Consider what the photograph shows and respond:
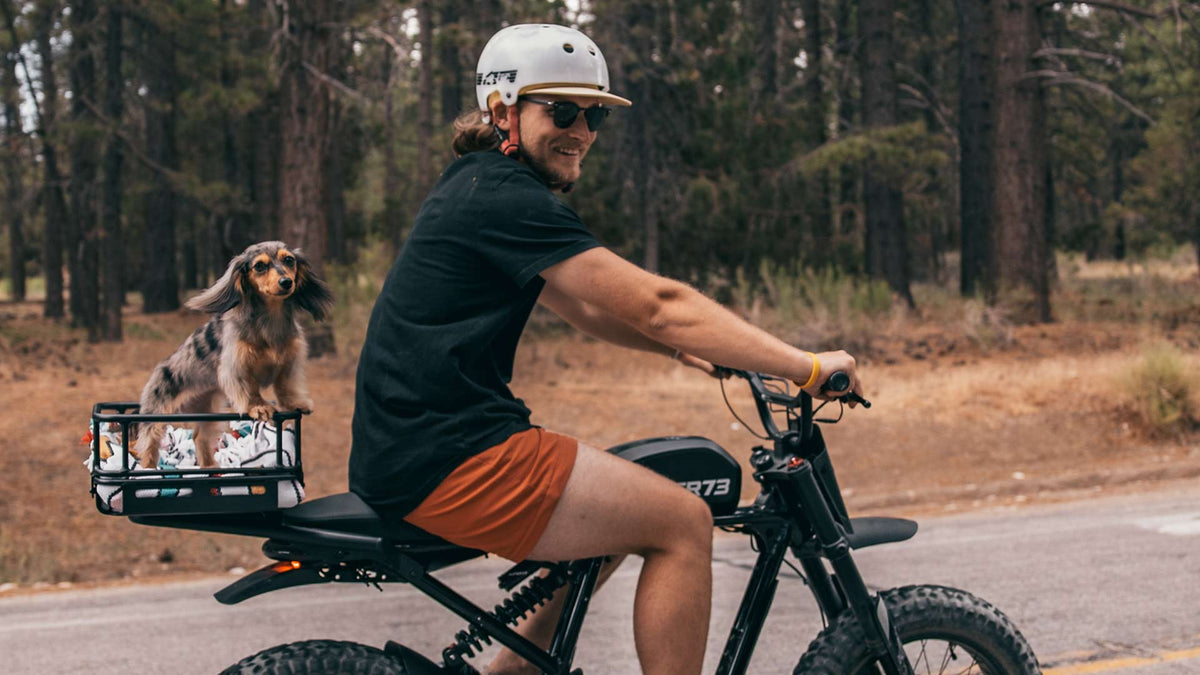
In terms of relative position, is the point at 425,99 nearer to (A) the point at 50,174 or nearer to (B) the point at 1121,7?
(A) the point at 50,174

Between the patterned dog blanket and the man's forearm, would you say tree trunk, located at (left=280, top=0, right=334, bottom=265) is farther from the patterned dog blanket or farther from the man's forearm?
the patterned dog blanket

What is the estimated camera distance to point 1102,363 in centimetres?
Result: 1500

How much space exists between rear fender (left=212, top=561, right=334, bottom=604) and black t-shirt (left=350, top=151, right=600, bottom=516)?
227 mm

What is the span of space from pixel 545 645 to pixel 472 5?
75.4ft

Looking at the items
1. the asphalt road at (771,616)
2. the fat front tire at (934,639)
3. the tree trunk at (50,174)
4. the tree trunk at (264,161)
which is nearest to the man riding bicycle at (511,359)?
the fat front tire at (934,639)

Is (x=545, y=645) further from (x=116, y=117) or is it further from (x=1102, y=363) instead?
(x=116, y=117)

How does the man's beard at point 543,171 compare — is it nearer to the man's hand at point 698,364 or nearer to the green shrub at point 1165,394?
the man's hand at point 698,364

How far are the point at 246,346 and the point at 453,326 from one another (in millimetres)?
551

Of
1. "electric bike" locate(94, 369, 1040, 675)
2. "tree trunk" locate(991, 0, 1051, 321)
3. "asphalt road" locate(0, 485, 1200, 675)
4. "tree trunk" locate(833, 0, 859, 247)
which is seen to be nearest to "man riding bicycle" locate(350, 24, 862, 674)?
"electric bike" locate(94, 369, 1040, 675)

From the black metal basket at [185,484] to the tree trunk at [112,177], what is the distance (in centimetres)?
2123

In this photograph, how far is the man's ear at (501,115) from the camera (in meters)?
3.17

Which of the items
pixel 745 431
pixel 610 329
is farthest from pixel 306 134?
pixel 610 329

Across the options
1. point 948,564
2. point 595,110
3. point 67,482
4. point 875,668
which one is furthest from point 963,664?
point 67,482

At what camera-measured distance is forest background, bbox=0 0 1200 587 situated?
40.2 ft
